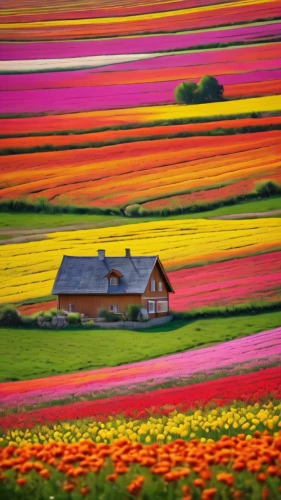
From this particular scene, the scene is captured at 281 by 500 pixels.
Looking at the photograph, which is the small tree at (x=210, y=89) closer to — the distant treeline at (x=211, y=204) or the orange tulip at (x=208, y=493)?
the distant treeline at (x=211, y=204)

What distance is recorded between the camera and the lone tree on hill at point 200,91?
10.6 m

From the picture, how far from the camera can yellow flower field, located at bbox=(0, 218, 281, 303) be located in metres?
9.94

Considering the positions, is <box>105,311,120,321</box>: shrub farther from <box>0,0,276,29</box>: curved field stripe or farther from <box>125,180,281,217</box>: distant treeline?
<box>0,0,276,29</box>: curved field stripe

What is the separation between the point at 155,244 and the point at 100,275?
712 millimetres

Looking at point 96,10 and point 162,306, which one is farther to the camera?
point 96,10

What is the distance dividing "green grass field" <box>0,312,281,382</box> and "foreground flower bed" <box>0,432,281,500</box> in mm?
3392

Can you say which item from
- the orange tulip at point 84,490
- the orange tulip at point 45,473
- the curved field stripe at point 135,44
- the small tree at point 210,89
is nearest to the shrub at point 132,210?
the small tree at point 210,89

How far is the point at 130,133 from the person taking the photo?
10.6m

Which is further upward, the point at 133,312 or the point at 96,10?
the point at 96,10

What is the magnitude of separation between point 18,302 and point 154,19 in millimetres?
3823

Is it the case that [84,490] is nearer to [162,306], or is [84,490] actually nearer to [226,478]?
[226,478]

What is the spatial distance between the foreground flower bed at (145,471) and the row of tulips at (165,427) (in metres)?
0.91

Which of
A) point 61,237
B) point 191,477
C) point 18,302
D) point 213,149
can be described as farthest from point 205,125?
point 191,477

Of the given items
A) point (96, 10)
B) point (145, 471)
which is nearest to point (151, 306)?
point (96, 10)
